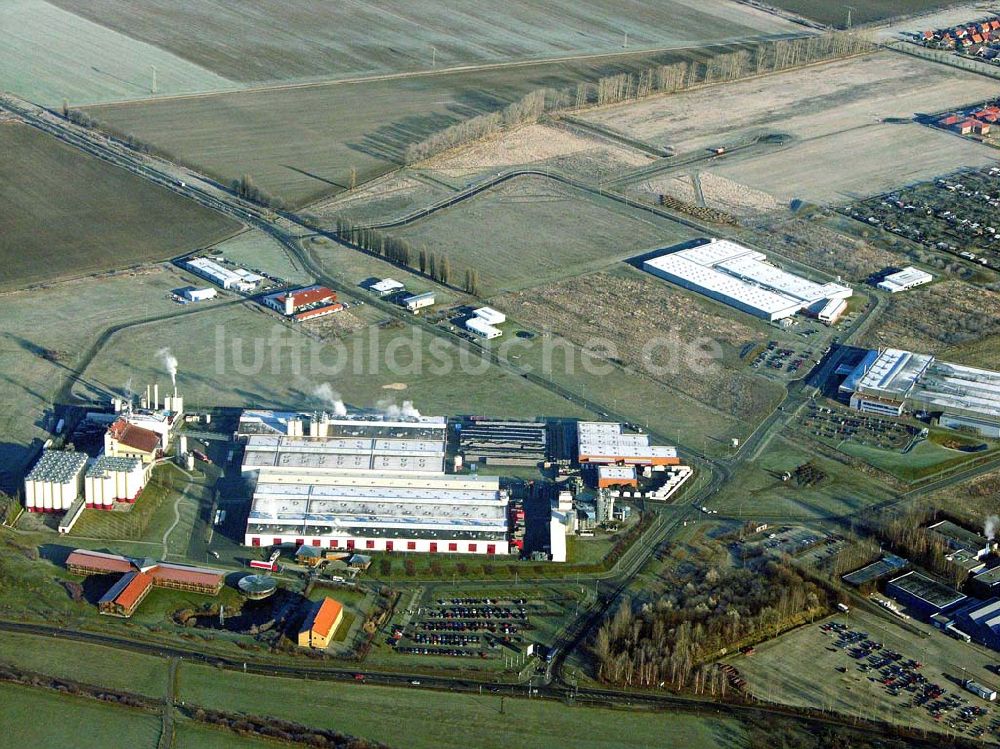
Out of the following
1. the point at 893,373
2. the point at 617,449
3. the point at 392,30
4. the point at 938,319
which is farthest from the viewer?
the point at 392,30

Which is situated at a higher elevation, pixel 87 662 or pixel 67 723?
pixel 87 662

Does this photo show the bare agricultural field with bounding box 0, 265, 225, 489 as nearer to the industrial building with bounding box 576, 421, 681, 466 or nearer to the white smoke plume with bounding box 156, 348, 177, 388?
the white smoke plume with bounding box 156, 348, 177, 388

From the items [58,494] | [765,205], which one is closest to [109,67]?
[765,205]

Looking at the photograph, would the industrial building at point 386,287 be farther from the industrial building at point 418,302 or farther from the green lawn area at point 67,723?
the green lawn area at point 67,723

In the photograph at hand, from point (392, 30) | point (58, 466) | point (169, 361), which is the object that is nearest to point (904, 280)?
point (169, 361)

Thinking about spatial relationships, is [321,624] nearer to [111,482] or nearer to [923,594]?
[111,482]

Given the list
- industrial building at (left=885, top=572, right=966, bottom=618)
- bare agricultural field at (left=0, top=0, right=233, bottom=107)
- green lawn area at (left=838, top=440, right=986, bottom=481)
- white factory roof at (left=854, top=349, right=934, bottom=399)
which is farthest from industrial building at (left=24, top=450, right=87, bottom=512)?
bare agricultural field at (left=0, top=0, right=233, bottom=107)

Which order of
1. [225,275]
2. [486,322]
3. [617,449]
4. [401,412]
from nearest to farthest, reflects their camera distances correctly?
[617,449] < [401,412] < [486,322] < [225,275]

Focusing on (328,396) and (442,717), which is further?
(328,396)
